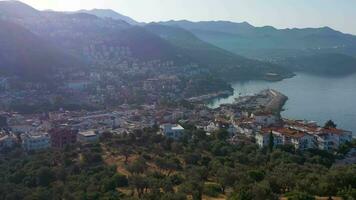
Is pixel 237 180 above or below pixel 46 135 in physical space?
above

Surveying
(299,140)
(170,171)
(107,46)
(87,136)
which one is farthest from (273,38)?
(170,171)

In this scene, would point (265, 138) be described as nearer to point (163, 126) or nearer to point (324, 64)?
point (163, 126)

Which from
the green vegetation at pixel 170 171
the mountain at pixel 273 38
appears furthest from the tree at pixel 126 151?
the mountain at pixel 273 38

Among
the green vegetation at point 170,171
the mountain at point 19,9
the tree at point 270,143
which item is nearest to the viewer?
the green vegetation at point 170,171

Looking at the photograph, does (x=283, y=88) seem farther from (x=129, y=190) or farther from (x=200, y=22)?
(x=200, y=22)

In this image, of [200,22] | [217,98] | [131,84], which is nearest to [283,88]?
[217,98]

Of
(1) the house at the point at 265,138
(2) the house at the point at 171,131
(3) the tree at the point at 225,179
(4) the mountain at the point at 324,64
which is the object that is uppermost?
(3) the tree at the point at 225,179

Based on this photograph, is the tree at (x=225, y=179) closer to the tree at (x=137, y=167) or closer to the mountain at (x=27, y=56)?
the tree at (x=137, y=167)
